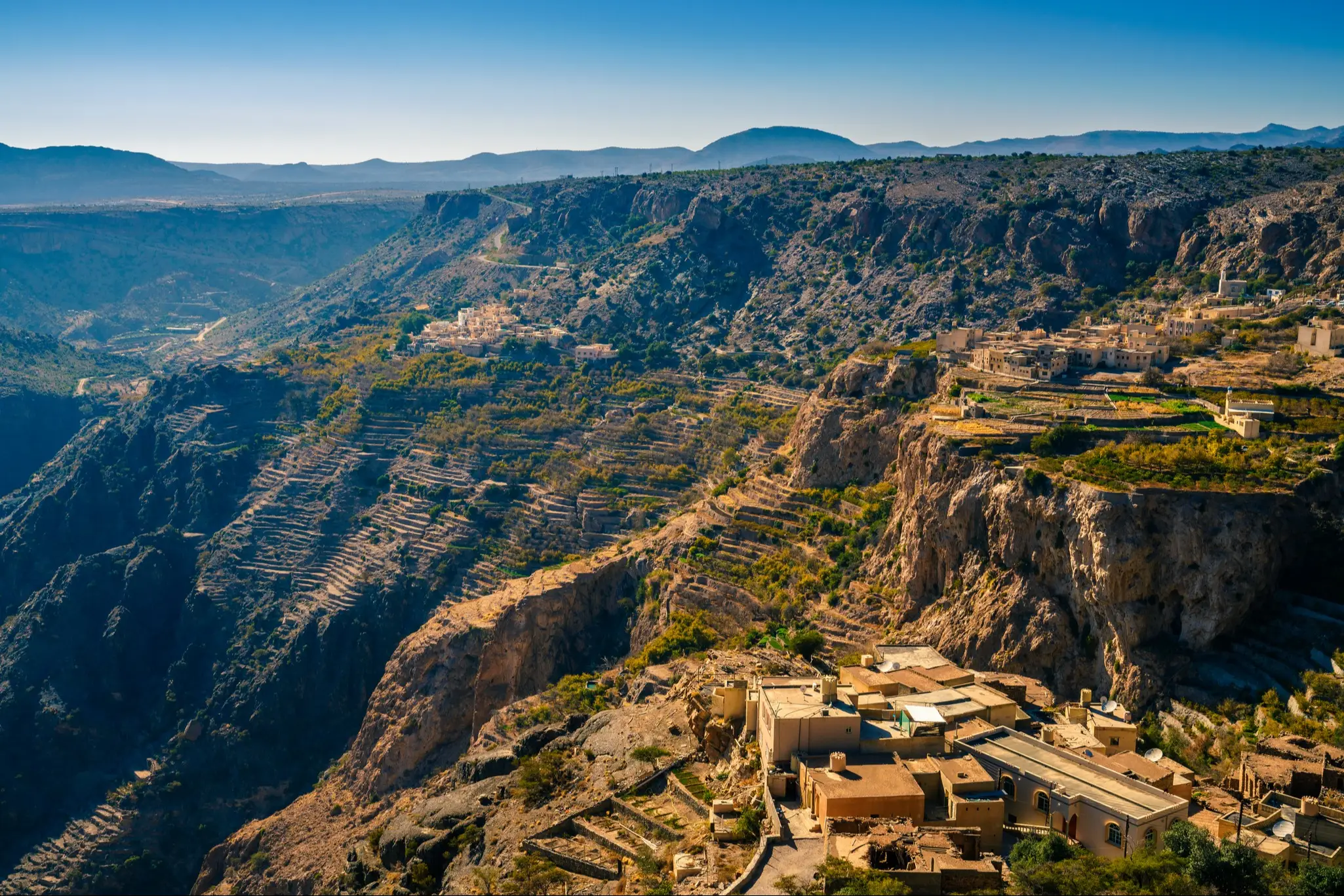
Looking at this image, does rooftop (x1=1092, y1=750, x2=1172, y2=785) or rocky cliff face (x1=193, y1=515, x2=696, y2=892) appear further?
rocky cliff face (x1=193, y1=515, x2=696, y2=892)

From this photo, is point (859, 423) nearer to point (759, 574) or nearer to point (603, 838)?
point (759, 574)

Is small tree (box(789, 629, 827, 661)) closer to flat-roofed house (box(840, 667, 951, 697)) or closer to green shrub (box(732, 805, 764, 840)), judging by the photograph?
flat-roofed house (box(840, 667, 951, 697))

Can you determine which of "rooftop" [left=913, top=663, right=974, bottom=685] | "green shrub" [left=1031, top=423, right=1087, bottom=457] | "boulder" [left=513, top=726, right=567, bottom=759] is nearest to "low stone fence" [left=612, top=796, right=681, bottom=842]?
"rooftop" [left=913, top=663, right=974, bottom=685]

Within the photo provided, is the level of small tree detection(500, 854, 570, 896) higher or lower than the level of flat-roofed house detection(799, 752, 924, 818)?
lower

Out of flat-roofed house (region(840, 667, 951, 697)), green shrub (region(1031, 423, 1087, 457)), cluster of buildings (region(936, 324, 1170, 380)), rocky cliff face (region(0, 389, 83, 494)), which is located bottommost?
rocky cliff face (region(0, 389, 83, 494))

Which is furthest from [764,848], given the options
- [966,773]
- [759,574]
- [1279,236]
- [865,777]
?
[1279,236]

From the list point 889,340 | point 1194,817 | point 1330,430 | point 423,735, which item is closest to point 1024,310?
point 889,340

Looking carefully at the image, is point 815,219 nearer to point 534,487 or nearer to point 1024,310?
point 1024,310
